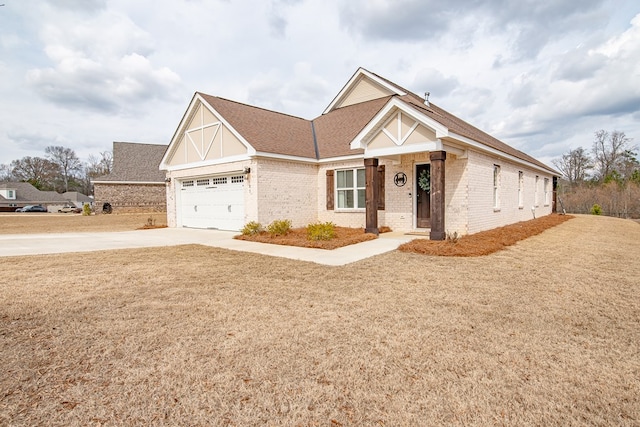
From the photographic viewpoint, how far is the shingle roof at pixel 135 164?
31594 mm

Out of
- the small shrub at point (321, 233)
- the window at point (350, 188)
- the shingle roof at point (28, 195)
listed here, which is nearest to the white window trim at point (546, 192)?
the window at point (350, 188)

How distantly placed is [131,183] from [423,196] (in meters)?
29.3

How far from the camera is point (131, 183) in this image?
31625mm

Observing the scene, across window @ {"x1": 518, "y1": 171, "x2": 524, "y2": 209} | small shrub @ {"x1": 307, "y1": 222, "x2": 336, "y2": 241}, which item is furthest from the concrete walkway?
window @ {"x1": 518, "y1": 171, "x2": 524, "y2": 209}

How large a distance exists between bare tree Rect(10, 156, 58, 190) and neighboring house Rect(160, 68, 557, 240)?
74.8m

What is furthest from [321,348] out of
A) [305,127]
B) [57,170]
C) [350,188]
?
[57,170]

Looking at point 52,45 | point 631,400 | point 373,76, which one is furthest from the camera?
point 373,76

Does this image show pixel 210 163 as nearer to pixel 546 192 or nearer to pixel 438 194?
pixel 438 194

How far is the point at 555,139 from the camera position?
117 ft

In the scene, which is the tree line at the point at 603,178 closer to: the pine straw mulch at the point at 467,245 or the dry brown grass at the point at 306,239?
the pine straw mulch at the point at 467,245

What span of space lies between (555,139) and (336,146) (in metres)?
32.8

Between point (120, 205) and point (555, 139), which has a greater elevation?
point (555, 139)

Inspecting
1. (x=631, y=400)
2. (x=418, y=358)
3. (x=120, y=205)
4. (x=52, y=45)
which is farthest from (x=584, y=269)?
(x=120, y=205)

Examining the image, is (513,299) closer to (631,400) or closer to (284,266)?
(631,400)
